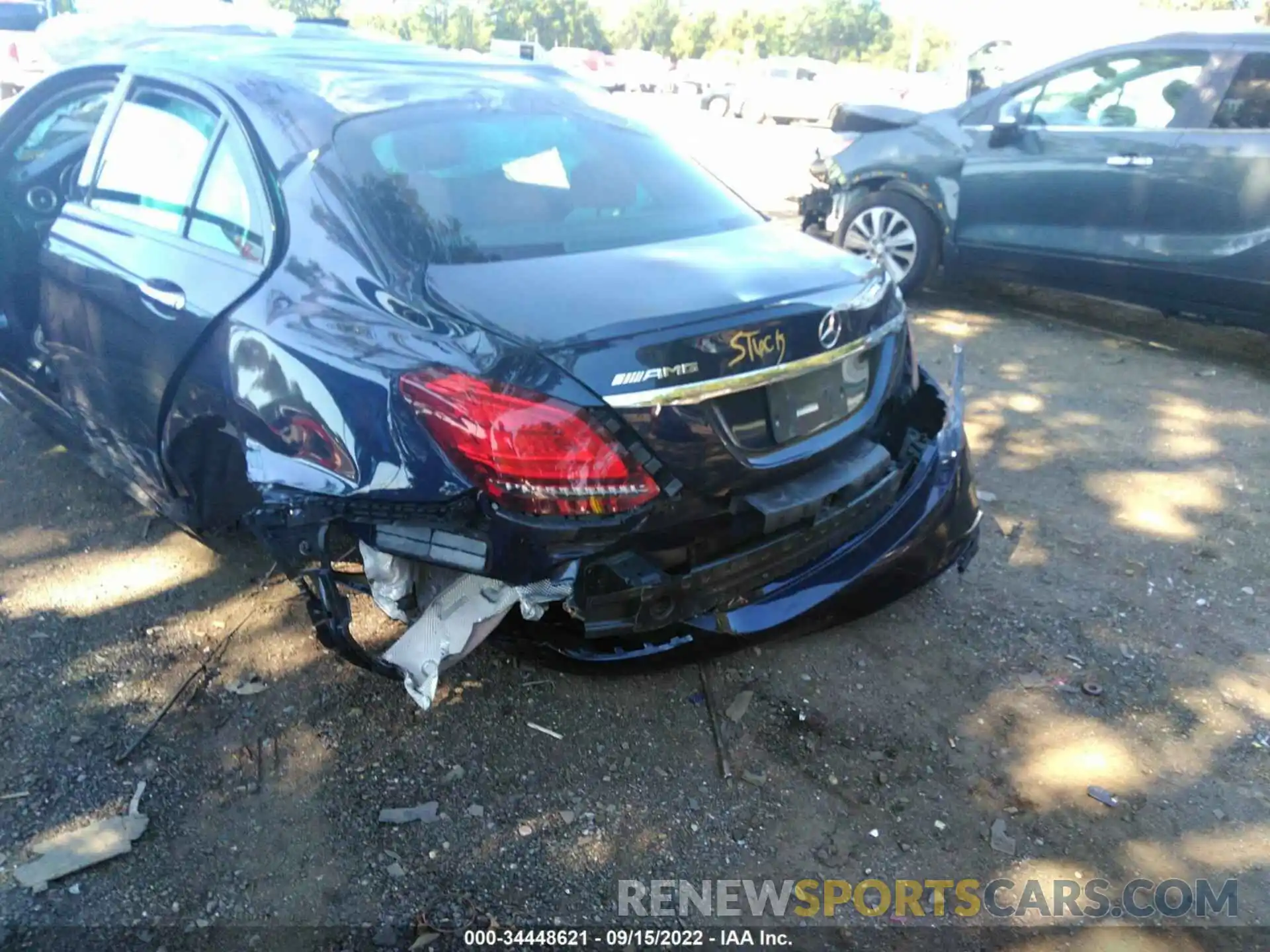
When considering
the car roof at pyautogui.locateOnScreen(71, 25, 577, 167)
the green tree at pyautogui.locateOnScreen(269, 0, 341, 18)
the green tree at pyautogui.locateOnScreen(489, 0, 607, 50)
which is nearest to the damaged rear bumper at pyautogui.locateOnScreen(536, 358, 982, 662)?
the car roof at pyautogui.locateOnScreen(71, 25, 577, 167)

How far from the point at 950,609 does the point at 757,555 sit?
1171 mm

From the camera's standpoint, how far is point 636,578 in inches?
91.0

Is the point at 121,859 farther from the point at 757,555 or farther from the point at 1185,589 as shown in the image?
the point at 1185,589

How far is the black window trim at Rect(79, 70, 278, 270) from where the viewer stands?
268 cm

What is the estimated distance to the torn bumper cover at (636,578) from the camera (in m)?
2.32

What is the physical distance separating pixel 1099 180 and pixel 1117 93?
599 millimetres

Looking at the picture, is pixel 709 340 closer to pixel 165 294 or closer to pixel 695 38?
pixel 165 294

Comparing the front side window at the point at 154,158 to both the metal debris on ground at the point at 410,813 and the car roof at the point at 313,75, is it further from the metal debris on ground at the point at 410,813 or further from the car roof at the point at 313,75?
the metal debris on ground at the point at 410,813

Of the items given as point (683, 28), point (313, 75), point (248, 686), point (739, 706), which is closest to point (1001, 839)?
point (739, 706)

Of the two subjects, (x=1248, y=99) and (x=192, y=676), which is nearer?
(x=192, y=676)

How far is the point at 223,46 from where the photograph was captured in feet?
11.3

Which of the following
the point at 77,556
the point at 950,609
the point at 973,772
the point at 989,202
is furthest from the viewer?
the point at 989,202

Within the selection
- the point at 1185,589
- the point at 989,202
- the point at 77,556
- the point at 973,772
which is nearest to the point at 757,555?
the point at 973,772

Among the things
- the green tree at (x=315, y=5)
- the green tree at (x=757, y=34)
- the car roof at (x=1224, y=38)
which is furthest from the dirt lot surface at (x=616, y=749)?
the green tree at (x=757, y=34)
